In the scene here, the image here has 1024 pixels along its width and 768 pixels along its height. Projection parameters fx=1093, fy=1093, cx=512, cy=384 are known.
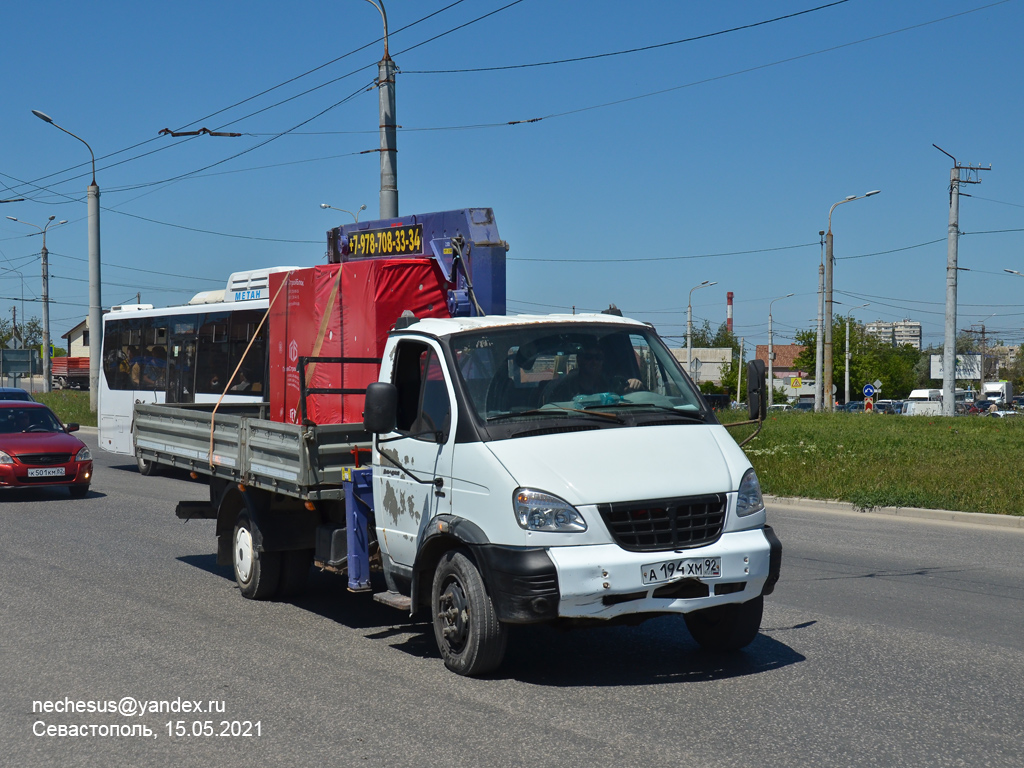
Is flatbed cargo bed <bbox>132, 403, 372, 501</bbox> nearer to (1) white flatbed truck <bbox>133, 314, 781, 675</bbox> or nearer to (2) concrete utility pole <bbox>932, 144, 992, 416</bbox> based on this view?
(1) white flatbed truck <bbox>133, 314, 781, 675</bbox>

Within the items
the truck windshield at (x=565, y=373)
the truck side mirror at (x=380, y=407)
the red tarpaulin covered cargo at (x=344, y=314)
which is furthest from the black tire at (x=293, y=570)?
the truck windshield at (x=565, y=373)

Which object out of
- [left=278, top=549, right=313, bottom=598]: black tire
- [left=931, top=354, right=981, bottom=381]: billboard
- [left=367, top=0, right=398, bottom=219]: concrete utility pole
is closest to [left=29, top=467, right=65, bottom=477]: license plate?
[left=367, top=0, right=398, bottom=219]: concrete utility pole

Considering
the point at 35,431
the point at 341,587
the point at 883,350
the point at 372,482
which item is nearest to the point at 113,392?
the point at 35,431

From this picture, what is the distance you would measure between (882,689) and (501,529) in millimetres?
2171

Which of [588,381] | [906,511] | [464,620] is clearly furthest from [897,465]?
[464,620]

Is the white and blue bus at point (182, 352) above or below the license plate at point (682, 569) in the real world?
above

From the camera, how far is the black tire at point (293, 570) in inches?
331

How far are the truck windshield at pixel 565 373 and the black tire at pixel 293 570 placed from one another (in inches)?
112

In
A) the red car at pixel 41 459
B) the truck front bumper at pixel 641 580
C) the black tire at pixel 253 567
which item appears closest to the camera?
the truck front bumper at pixel 641 580

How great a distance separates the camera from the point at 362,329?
8.15m

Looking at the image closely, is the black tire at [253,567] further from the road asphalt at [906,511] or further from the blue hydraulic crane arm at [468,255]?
the road asphalt at [906,511]

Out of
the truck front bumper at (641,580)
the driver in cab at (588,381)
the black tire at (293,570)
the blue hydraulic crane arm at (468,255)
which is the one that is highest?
the blue hydraulic crane arm at (468,255)

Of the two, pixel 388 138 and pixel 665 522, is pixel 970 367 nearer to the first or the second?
pixel 388 138

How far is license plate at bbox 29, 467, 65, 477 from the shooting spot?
16.0 m
